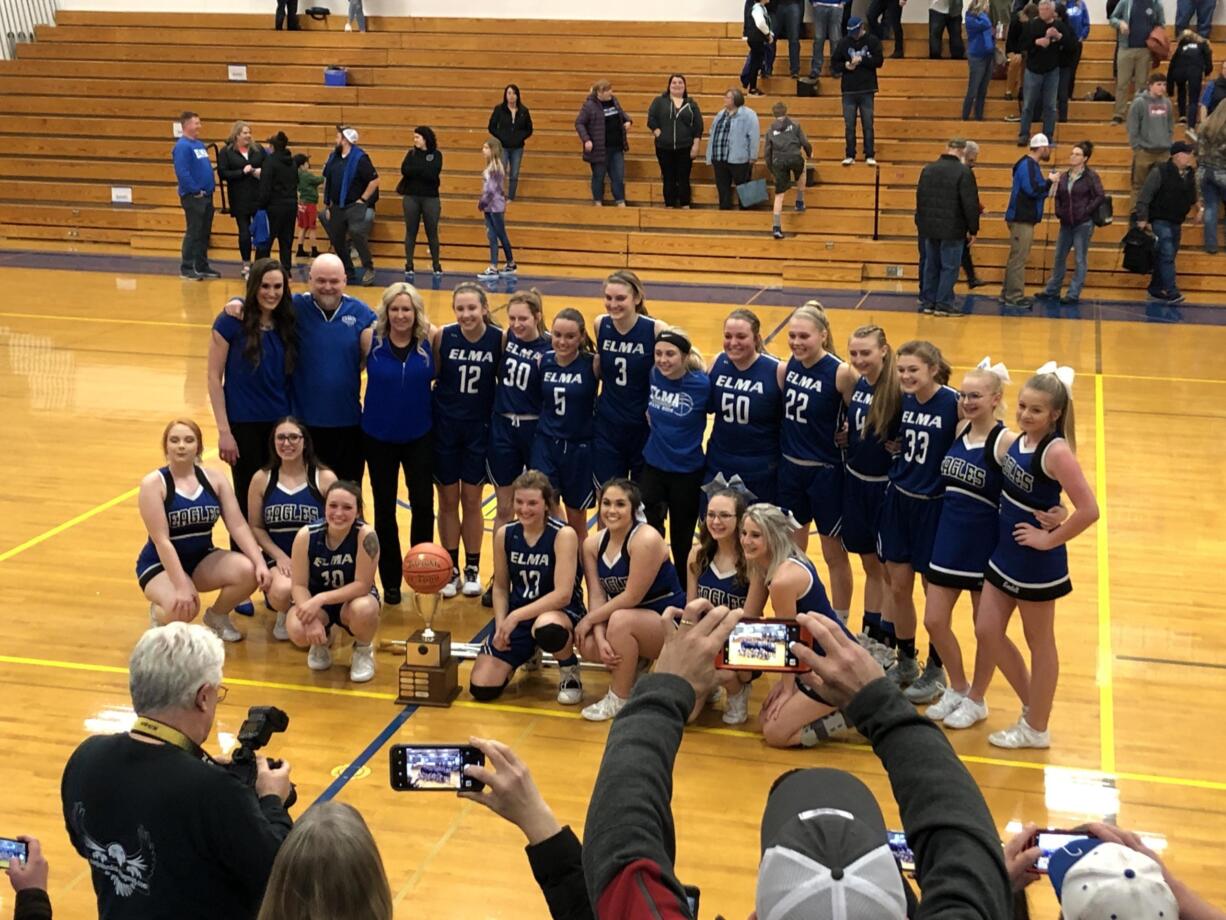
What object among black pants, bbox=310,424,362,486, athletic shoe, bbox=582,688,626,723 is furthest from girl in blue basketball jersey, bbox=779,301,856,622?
black pants, bbox=310,424,362,486

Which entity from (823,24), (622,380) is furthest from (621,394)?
(823,24)

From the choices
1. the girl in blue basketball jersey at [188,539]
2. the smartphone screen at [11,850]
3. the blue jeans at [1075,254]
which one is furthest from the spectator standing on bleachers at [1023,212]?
the smartphone screen at [11,850]

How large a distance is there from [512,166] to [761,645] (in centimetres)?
1787

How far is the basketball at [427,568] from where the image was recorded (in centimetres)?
678

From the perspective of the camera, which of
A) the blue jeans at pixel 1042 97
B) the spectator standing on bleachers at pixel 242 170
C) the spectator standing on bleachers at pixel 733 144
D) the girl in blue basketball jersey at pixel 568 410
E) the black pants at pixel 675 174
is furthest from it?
the black pants at pixel 675 174

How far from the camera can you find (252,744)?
3.55 m

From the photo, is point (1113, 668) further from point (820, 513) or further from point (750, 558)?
point (750, 558)

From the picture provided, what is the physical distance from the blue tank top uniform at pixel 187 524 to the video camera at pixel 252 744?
3442 mm

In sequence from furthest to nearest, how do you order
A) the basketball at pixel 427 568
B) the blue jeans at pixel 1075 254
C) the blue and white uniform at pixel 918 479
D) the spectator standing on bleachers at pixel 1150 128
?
the spectator standing on bleachers at pixel 1150 128
the blue jeans at pixel 1075 254
the basketball at pixel 427 568
the blue and white uniform at pixel 918 479

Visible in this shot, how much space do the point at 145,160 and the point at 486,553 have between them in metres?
16.3

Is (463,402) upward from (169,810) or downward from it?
upward

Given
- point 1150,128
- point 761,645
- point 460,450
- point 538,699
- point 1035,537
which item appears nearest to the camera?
point 761,645

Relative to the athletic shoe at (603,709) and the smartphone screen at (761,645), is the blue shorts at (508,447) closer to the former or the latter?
the athletic shoe at (603,709)

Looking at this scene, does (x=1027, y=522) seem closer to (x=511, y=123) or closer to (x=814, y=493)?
(x=814, y=493)
